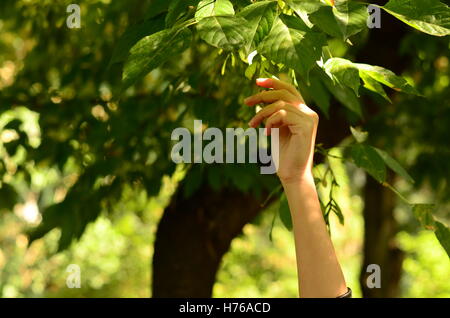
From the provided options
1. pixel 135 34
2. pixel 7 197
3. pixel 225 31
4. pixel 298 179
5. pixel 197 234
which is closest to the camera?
pixel 225 31

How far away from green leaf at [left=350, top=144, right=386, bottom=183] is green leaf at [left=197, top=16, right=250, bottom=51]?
855mm

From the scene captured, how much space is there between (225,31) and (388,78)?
45cm

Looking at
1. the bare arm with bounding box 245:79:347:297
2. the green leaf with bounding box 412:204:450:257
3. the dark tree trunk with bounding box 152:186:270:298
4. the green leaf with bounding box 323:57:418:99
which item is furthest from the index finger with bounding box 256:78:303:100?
the dark tree trunk with bounding box 152:186:270:298

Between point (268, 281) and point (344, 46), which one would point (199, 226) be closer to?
point (344, 46)

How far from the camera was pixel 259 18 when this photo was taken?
59.1 inches

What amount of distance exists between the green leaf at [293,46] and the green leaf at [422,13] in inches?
8.0

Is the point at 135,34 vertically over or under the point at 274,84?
over

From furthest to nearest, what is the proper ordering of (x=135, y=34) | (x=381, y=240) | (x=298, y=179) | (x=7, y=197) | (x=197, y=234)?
(x=381, y=240) < (x=7, y=197) < (x=197, y=234) < (x=135, y=34) < (x=298, y=179)

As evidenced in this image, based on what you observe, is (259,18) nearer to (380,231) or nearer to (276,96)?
(276,96)

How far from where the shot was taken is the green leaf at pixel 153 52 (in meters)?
1.47

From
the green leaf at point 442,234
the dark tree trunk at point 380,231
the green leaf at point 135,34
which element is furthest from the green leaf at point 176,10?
the dark tree trunk at point 380,231

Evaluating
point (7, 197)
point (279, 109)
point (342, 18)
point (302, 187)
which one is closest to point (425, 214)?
point (302, 187)

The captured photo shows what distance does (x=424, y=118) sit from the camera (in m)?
5.02

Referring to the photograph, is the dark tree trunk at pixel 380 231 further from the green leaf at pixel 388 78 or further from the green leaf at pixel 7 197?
the green leaf at pixel 388 78
